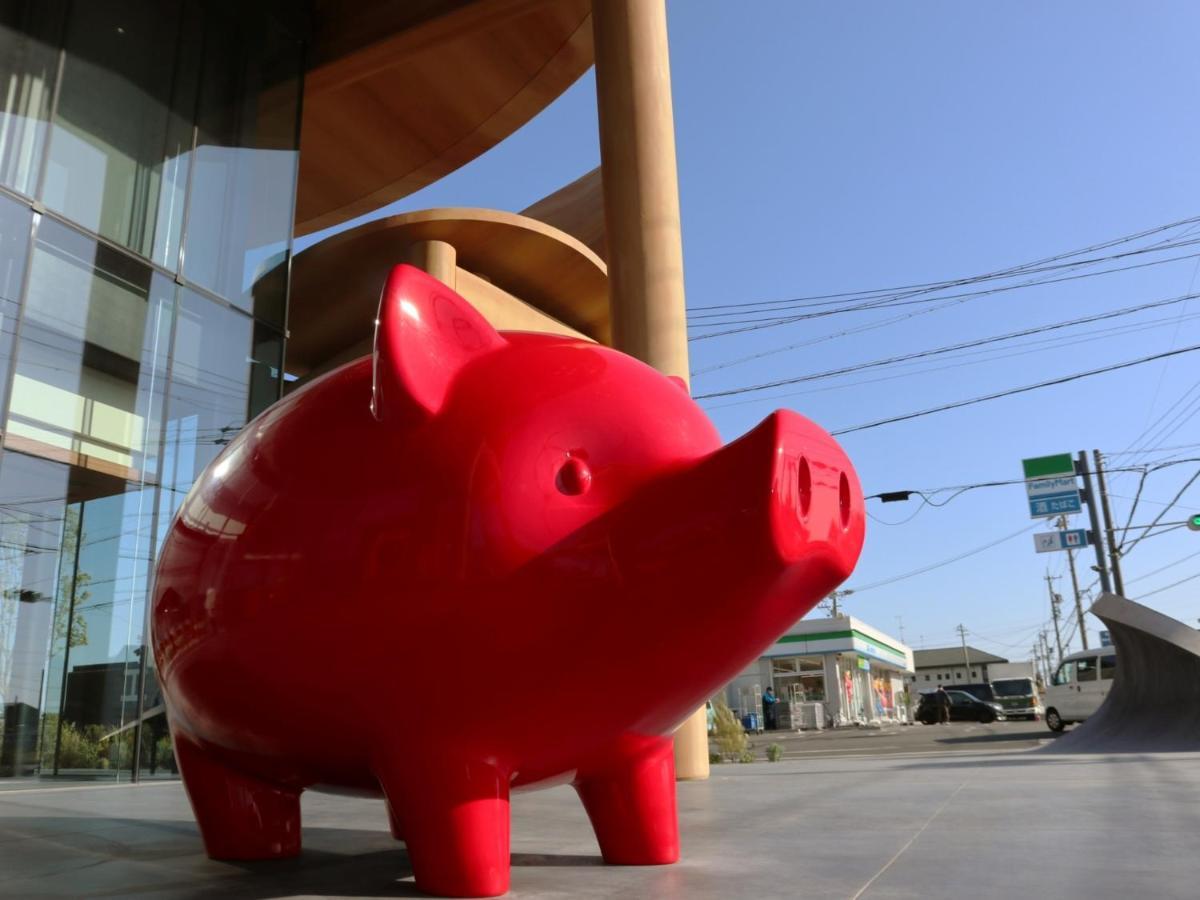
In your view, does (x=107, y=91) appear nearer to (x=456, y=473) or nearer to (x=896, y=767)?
(x=456, y=473)

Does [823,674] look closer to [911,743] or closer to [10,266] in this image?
[911,743]

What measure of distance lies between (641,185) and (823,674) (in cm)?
2909

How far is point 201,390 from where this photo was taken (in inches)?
288

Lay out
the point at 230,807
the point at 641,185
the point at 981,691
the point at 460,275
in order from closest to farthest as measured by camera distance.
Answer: the point at 230,807 < the point at 641,185 < the point at 460,275 < the point at 981,691

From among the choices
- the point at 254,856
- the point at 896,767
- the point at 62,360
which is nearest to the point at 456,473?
the point at 254,856

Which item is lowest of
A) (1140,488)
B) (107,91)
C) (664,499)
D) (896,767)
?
(896,767)

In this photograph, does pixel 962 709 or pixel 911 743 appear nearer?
pixel 911 743

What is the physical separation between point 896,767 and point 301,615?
6.61m

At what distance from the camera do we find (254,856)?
274 cm

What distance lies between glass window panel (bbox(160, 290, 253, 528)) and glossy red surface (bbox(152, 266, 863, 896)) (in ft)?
17.3

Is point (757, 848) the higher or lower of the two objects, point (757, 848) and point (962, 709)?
the higher

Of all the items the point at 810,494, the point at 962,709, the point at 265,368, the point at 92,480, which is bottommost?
the point at 962,709

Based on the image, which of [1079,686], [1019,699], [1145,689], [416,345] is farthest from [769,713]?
[416,345]

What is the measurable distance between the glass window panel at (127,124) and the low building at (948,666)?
68.1 meters
